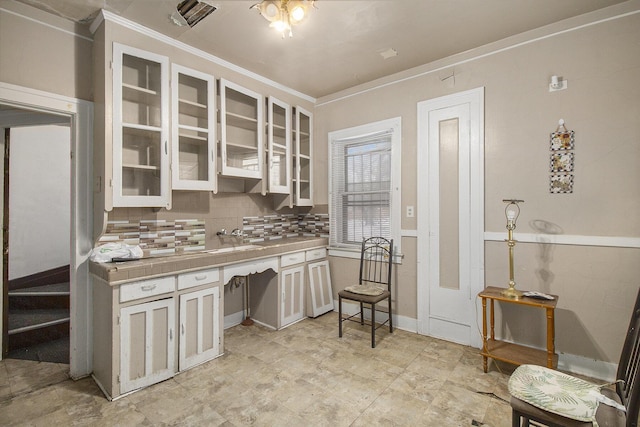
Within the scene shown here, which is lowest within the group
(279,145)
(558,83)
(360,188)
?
(360,188)

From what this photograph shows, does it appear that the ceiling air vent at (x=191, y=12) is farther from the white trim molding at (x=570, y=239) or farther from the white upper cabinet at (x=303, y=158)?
the white trim molding at (x=570, y=239)

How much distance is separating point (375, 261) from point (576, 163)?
82.9 inches

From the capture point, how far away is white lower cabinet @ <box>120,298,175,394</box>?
218 centimetres

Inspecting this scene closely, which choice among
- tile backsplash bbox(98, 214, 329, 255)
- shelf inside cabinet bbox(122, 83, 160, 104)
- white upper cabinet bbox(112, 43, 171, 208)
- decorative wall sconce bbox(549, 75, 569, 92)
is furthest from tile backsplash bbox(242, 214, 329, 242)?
decorative wall sconce bbox(549, 75, 569, 92)

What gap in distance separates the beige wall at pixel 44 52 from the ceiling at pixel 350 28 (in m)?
0.11

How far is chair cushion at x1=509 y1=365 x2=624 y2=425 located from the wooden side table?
2.65 feet

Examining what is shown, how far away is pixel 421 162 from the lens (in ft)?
10.7

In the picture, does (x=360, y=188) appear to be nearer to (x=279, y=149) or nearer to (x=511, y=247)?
(x=279, y=149)

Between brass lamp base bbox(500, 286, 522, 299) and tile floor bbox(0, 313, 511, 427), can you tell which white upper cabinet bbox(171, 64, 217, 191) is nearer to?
tile floor bbox(0, 313, 511, 427)

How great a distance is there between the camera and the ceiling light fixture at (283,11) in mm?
1885

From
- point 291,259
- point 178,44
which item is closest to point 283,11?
point 178,44

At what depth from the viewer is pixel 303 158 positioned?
4070 mm

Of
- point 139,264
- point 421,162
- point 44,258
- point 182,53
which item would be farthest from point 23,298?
point 421,162

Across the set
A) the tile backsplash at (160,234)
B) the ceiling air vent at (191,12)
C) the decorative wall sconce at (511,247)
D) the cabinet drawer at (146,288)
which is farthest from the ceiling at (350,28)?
the cabinet drawer at (146,288)
